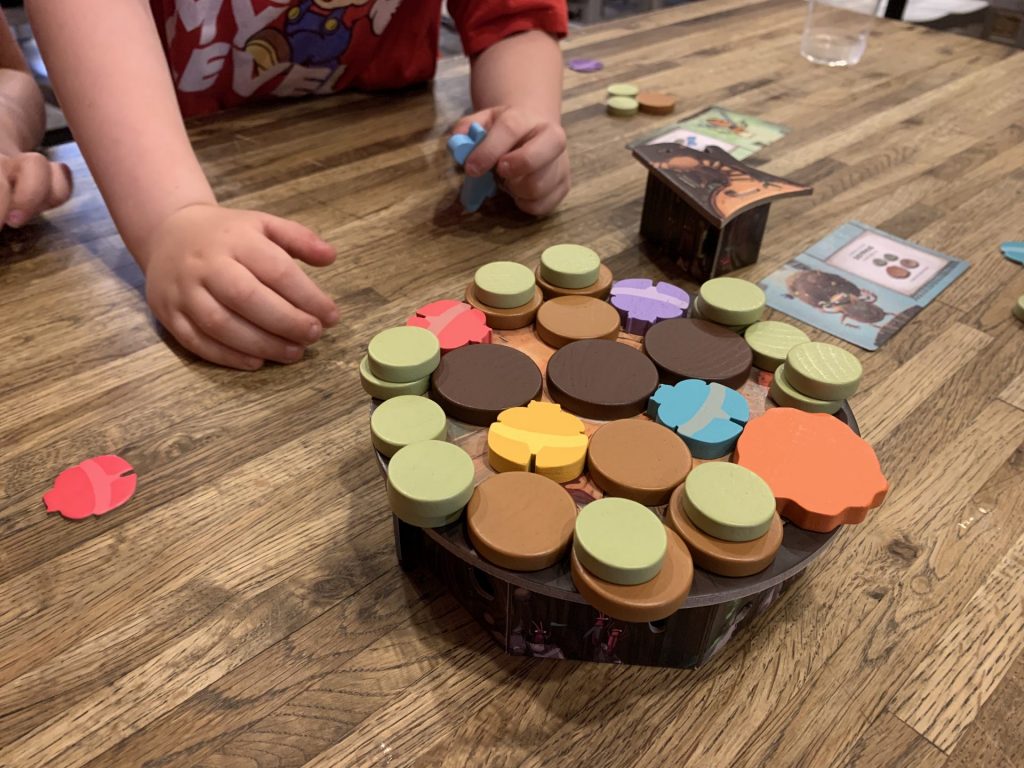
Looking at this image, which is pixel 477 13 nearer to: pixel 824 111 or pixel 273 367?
pixel 824 111

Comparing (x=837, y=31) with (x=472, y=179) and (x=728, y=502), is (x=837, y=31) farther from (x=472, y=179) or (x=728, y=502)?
(x=728, y=502)

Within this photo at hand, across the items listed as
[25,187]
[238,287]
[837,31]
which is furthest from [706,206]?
[837,31]

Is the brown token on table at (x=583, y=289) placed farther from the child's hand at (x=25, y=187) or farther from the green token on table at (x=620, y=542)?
the child's hand at (x=25, y=187)

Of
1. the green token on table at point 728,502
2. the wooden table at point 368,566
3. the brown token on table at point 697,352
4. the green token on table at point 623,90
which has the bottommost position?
the green token on table at point 623,90

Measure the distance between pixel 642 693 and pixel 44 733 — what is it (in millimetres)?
278

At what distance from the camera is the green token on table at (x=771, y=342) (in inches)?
18.2

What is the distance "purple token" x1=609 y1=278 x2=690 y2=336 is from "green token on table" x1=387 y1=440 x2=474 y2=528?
0.18 m

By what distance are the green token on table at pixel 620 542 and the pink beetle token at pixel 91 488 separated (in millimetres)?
290

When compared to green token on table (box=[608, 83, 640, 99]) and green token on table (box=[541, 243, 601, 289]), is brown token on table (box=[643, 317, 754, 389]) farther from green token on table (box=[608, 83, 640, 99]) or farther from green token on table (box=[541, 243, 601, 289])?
green token on table (box=[608, 83, 640, 99])

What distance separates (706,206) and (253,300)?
1.19 ft

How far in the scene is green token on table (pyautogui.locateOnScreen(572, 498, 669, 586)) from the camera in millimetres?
323

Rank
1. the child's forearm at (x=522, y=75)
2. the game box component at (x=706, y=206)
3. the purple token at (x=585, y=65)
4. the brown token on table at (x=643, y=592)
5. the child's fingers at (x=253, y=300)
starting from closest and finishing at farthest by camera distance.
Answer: the brown token on table at (x=643, y=592)
the child's fingers at (x=253, y=300)
the game box component at (x=706, y=206)
the child's forearm at (x=522, y=75)
the purple token at (x=585, y=65)

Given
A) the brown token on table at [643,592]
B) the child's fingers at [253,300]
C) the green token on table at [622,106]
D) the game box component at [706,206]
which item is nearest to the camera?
the brown token on table at [643,592]

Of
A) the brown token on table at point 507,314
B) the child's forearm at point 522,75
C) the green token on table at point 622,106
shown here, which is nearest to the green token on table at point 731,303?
the brown token on table at point 507,314
